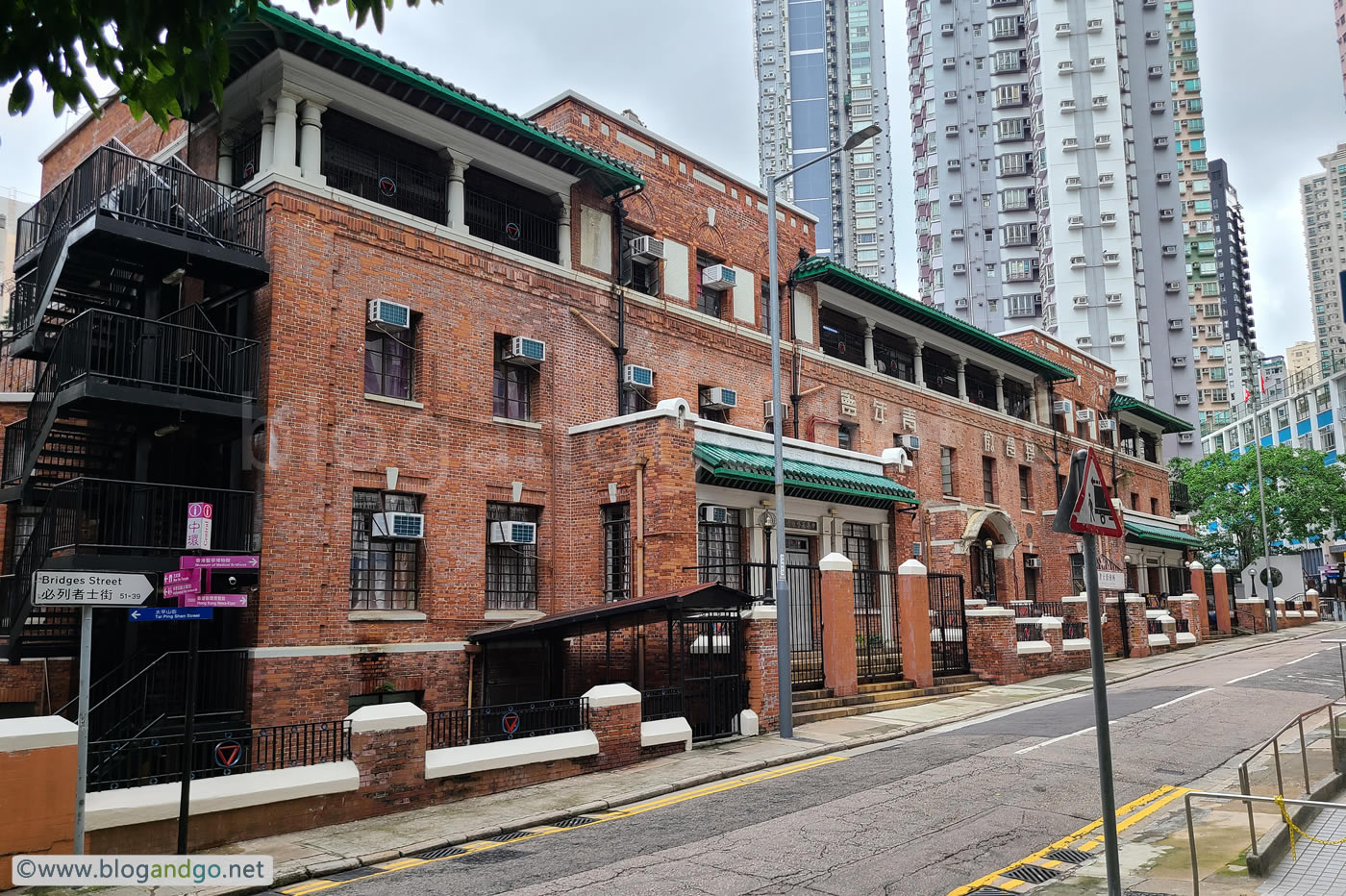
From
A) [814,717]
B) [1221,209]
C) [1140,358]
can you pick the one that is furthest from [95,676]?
[1221,209]

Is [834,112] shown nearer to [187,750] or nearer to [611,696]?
[611,696]

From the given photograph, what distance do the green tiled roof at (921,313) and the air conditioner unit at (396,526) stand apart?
46.1 ft

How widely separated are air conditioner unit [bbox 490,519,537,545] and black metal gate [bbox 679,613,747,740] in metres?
3.67

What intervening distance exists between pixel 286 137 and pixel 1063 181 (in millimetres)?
79625

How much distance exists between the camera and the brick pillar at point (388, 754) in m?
13.0

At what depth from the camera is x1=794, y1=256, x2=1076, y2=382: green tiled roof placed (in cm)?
2900

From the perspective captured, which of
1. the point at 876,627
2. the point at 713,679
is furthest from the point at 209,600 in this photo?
the point at 876,627

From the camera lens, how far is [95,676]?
657 inches

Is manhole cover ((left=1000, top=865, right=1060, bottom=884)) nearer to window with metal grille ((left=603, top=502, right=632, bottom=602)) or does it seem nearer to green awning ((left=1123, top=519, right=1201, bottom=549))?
window with metal grille ((left=603, top=502, right=632, bottom=602))

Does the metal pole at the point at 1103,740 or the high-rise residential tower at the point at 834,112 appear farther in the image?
the high-rise residential tower at the point at 834,112

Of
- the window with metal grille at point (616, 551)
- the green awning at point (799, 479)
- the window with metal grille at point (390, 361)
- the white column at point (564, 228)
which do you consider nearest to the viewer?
the window with metal grille at point (390, 361)

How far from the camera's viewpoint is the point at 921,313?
33562mm

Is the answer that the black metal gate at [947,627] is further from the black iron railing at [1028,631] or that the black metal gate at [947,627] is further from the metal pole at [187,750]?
the metal pole at [187,750]

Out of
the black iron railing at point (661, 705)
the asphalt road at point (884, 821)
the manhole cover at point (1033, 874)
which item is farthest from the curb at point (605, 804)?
the manhole cover at point (1033, 874)
